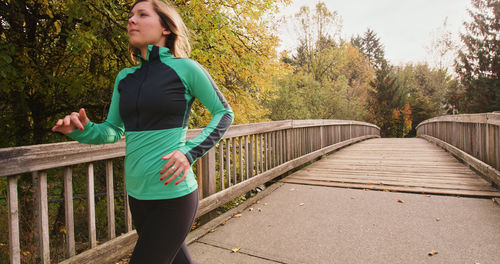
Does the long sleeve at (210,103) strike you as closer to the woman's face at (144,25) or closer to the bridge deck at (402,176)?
the woman's face at (144,25)

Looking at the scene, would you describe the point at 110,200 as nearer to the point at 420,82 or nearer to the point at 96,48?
the point at 96,48

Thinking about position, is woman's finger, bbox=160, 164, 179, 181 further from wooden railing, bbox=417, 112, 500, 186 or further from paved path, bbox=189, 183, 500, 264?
wooden railing, bbox=417, 112, 500, 186

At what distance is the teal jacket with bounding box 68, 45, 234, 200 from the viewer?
4.52ft

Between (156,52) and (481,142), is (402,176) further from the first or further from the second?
(156,52)

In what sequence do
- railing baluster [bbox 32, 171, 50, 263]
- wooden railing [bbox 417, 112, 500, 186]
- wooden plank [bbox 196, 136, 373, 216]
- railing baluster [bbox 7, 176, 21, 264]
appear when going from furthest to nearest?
wooden railing [bbox 417, 112, 500, 186], wooden plank [bbox 196, 136, 373, 216], railing baluster [bbox 32, 171, 50, 263], railing baluster [bbox 7, 176, 21, 264]

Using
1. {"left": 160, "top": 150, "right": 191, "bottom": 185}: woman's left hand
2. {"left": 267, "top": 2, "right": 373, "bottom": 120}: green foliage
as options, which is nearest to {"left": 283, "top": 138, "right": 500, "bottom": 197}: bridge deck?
{"left": 160, "top": 150, "right": 191, "bottom": 185}: woman's left hand

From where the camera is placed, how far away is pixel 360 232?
3006 millimetres

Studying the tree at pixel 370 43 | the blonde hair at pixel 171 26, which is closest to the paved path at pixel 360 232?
the blonde hair at pixel 171 26

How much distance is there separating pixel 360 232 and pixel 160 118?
2.46 m

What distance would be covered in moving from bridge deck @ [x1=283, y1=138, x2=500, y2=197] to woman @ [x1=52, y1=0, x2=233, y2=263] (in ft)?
13.0

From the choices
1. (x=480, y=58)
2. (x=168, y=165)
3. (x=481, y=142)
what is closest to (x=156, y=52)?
(x=168, y=165)

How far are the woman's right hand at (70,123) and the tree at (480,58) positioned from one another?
3056cm

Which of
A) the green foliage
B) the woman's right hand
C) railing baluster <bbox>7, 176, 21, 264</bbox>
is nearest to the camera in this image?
the woman's right hand

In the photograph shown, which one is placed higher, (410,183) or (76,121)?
(76,121)
